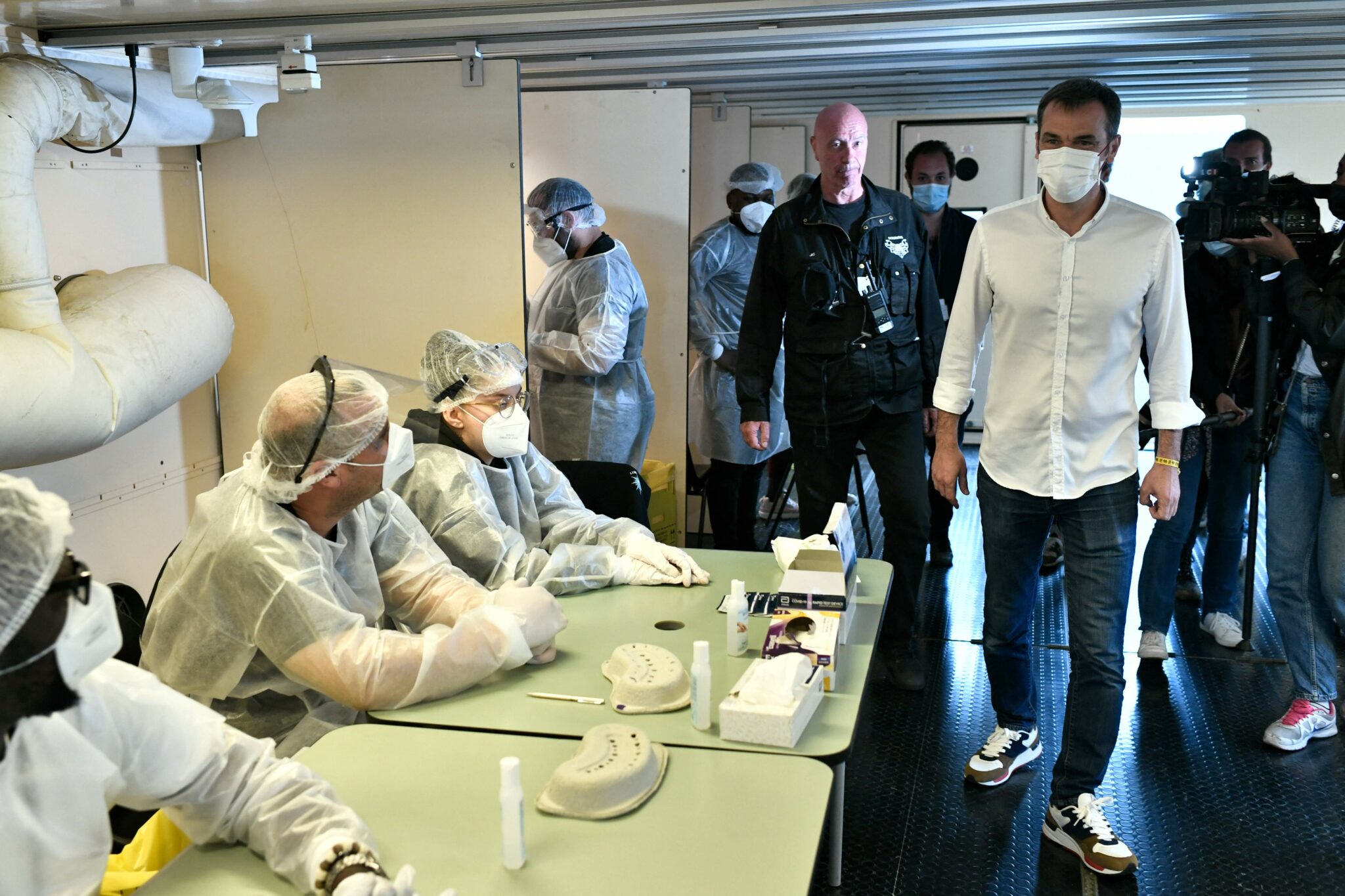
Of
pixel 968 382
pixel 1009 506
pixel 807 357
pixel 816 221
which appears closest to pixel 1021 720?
pixel 1009 506

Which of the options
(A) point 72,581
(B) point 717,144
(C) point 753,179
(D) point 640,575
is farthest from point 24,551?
(B) point 717,144

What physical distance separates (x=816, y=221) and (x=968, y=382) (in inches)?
35.8

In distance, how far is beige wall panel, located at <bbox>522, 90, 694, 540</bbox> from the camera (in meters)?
4.64

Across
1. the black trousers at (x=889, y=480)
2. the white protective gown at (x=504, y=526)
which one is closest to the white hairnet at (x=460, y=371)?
the white protective gown at (x=504, y=526)

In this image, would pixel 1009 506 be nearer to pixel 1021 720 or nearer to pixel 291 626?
pixel 1021 720

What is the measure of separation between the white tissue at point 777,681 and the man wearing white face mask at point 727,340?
294 centimetres

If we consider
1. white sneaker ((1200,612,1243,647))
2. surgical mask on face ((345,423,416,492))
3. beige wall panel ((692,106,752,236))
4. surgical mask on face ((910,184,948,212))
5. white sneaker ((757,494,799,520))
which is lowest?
white sneaker ((757,494,799,520))

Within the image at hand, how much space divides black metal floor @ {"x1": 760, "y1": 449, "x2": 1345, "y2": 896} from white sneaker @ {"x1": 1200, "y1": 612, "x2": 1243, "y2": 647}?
0.04 m

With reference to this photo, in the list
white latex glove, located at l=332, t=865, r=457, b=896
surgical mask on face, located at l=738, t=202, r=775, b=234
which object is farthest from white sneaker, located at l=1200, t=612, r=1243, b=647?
white latex glove, located at l=332, t=865, r=457, b=896

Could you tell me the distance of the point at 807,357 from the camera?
351 cm

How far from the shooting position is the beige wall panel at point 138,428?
11.0 ft

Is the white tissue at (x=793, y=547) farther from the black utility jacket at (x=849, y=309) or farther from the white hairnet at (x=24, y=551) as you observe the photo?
the white hairnet at (x=24, y=551)

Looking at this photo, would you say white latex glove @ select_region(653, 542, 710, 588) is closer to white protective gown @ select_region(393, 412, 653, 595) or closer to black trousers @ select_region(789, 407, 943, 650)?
white protective gown @ select_region(393, 412, 653, 595)

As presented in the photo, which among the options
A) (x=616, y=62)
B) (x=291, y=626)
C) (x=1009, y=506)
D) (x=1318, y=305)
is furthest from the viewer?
(x=616, y=62)
